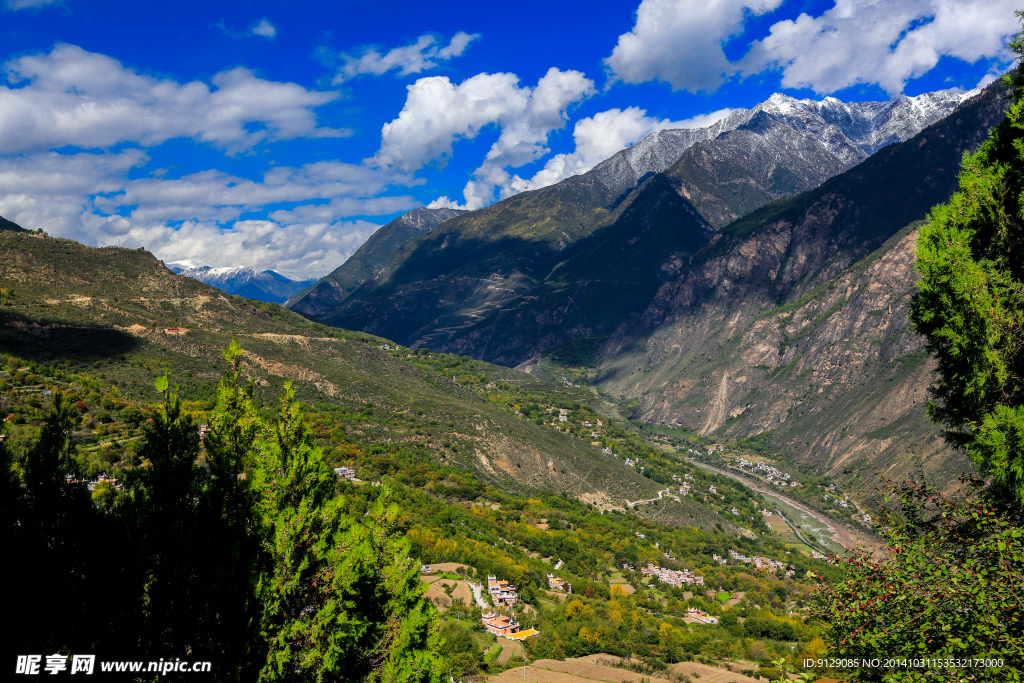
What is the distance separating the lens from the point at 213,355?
74688mm

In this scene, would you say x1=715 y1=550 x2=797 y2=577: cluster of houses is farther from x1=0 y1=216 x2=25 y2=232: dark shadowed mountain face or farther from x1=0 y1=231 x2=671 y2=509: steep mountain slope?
x1=0 y1=216 x2=25 y2=232: dark shadowed mountain face

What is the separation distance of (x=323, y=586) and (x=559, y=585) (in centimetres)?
4515

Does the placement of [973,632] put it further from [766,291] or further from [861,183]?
[861,183]

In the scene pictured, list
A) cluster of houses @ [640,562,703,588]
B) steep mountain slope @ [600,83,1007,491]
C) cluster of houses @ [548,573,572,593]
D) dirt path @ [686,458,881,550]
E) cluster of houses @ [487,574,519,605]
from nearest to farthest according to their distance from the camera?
cluster of houses @ [487,574,519,605], cluster of houses @ [548,573,572,593], cluster of houses @ [640,562,703,588], dirt path @ [686,458,881,550], steep mountain slope @ [600,83,1007,491]

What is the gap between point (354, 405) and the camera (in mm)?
82375

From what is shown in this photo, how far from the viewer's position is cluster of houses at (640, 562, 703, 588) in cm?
5922

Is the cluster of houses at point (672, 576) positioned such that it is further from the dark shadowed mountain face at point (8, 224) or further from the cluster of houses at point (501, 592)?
the dark shadowed mountain face at point (8, 224)

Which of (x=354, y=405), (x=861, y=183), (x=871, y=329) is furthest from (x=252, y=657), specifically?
(x=861, y=183)

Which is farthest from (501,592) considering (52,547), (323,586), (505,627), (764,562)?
(764,562)

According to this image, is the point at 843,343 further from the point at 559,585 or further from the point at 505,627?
the point at 505,627

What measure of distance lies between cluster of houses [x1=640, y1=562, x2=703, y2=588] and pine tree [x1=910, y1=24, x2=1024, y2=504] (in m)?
55.5

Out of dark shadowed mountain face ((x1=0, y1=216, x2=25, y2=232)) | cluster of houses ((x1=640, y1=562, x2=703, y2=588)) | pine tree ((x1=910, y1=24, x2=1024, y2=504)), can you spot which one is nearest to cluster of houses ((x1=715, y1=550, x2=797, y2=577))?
cluster of houses ((x1=640, y1=562, x2=703, y2=588))

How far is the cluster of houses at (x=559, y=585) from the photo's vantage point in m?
48.6

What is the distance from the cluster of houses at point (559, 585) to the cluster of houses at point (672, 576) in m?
16.0
